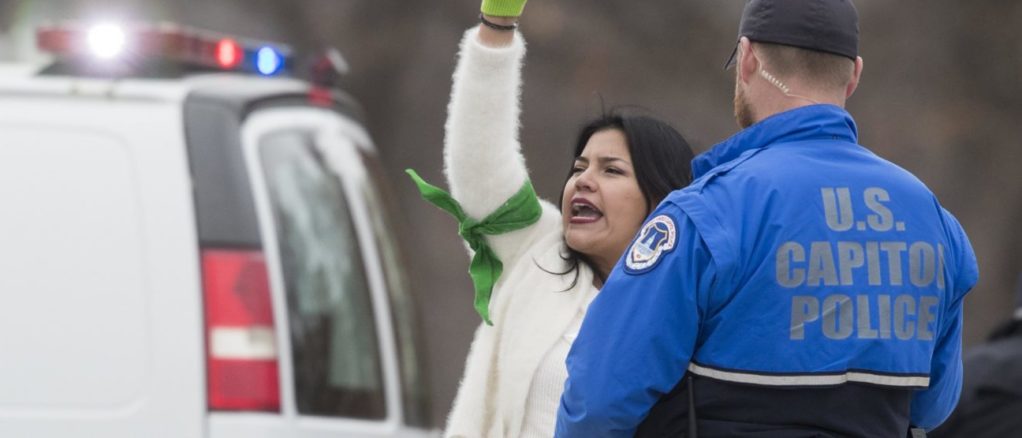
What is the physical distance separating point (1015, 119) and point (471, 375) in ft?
26.3

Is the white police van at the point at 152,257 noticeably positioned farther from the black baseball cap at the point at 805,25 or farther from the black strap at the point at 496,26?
the black baseball cap at the point at 805,25

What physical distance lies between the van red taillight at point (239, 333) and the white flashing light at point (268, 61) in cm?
87

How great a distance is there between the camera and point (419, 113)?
10.9m

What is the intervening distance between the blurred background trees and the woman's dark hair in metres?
6.53

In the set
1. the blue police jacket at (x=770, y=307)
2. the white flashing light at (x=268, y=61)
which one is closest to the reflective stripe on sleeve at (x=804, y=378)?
the blue police jacket at (x=770, y=307)

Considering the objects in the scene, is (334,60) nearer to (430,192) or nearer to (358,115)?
(358,115)

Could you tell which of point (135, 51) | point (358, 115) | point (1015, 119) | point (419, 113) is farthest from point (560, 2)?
point (135, 51)

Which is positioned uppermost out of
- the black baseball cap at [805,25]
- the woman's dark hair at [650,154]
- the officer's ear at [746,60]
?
the black baseball cap at [805,25]

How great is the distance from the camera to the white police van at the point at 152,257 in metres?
3.84

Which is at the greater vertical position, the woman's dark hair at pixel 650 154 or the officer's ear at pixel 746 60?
the officer's ear at pixel 746 60

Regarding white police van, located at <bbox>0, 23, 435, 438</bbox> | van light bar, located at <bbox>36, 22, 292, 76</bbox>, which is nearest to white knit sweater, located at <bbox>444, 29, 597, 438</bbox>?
white police van, located at <bbox>0, 23, 435, 438</bbox>

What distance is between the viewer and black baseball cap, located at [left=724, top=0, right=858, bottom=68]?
323 centimetres

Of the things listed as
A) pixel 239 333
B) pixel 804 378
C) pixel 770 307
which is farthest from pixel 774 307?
pixel 239 333

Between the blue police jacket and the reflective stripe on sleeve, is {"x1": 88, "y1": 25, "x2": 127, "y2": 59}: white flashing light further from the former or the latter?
the reflective stripe on sleeve
